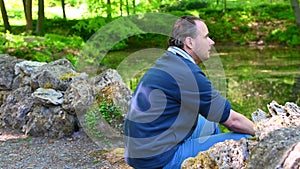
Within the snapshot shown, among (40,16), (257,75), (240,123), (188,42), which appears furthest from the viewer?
(40,16)

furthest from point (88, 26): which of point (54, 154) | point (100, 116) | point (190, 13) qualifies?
point (54, 154)

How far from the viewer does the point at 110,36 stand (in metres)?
18.3

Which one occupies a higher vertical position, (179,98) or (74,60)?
(179,98)

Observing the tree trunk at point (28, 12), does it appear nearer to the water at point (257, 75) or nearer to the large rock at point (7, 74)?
the water at point (257, 75)

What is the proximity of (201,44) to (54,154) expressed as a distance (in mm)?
3166

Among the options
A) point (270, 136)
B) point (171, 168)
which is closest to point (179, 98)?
point (171, 168)

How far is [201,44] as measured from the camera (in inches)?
139

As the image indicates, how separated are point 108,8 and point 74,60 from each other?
894 cm

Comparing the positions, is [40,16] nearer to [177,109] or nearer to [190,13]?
[190,13]

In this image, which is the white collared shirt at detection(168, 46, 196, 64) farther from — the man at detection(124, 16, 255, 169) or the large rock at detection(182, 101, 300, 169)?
the large rock at detection(182, 101, 300, 169)

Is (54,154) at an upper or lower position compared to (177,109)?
lower

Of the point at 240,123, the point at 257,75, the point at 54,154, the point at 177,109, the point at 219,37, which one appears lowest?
the point at 219,37

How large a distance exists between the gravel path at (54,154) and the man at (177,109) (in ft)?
6.01

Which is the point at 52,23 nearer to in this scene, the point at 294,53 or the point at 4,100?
the point at 294,53
